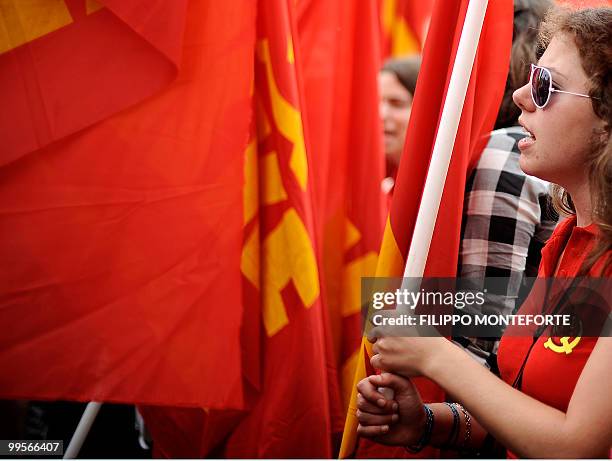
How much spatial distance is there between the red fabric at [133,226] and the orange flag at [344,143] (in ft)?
2.40

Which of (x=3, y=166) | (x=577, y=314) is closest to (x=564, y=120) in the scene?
(x=577, y=314)

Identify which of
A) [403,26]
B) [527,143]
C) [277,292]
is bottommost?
[277,292]

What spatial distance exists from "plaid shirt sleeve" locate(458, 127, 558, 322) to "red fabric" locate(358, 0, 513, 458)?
0.09 m

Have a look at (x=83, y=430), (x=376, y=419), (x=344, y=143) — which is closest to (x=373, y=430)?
(x=376, y=419)

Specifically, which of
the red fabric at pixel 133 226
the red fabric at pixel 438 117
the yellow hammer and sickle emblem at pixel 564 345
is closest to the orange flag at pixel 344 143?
the red fabric at pixel 133 226

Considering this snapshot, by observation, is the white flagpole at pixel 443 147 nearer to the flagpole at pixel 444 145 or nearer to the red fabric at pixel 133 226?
the flagpole at pixel 444 145

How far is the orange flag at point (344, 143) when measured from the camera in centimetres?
286

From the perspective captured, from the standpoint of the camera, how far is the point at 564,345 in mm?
1345

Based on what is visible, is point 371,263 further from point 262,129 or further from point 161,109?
point 161,109

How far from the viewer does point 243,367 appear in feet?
7.72

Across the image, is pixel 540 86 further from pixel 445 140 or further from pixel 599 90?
pixel 445 140

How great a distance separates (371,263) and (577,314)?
1.54 metres

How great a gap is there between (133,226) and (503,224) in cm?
94

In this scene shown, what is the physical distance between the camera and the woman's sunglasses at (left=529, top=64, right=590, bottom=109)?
4.72ft
